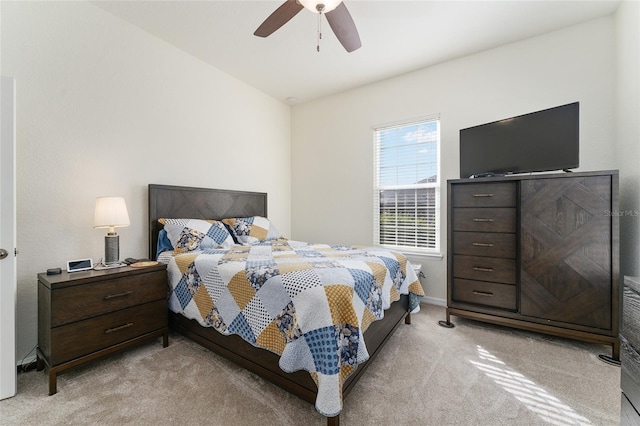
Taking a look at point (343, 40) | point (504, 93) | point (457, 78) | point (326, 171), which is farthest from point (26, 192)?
point (504, 93)

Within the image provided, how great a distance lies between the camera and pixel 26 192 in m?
1.93

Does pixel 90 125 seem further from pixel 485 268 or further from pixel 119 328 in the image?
pixel 485 268

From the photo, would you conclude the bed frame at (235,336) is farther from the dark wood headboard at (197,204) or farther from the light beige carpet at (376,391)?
the light beige carpet at (376,391)

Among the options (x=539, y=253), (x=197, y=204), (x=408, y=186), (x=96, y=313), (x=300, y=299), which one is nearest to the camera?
(x=300, y=299)

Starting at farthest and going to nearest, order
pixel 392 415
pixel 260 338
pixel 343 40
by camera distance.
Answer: pixel 343 40, pixel 260 338, pixel 392 415

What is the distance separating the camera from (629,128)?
214 cm

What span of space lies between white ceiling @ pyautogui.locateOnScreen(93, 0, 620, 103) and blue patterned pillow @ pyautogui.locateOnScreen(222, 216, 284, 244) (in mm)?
1893

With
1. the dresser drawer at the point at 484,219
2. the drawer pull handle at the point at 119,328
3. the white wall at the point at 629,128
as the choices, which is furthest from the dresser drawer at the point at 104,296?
the white wall at the point at 629,128

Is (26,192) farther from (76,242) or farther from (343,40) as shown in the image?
(343,40)

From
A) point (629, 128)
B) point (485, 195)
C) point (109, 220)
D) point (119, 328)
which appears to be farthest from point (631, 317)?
point (109, 220)

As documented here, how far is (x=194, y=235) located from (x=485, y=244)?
108 inches

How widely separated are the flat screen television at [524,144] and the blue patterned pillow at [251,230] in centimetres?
230

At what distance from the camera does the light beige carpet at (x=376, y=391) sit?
141 centimetres

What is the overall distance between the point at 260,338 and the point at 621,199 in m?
3.13
